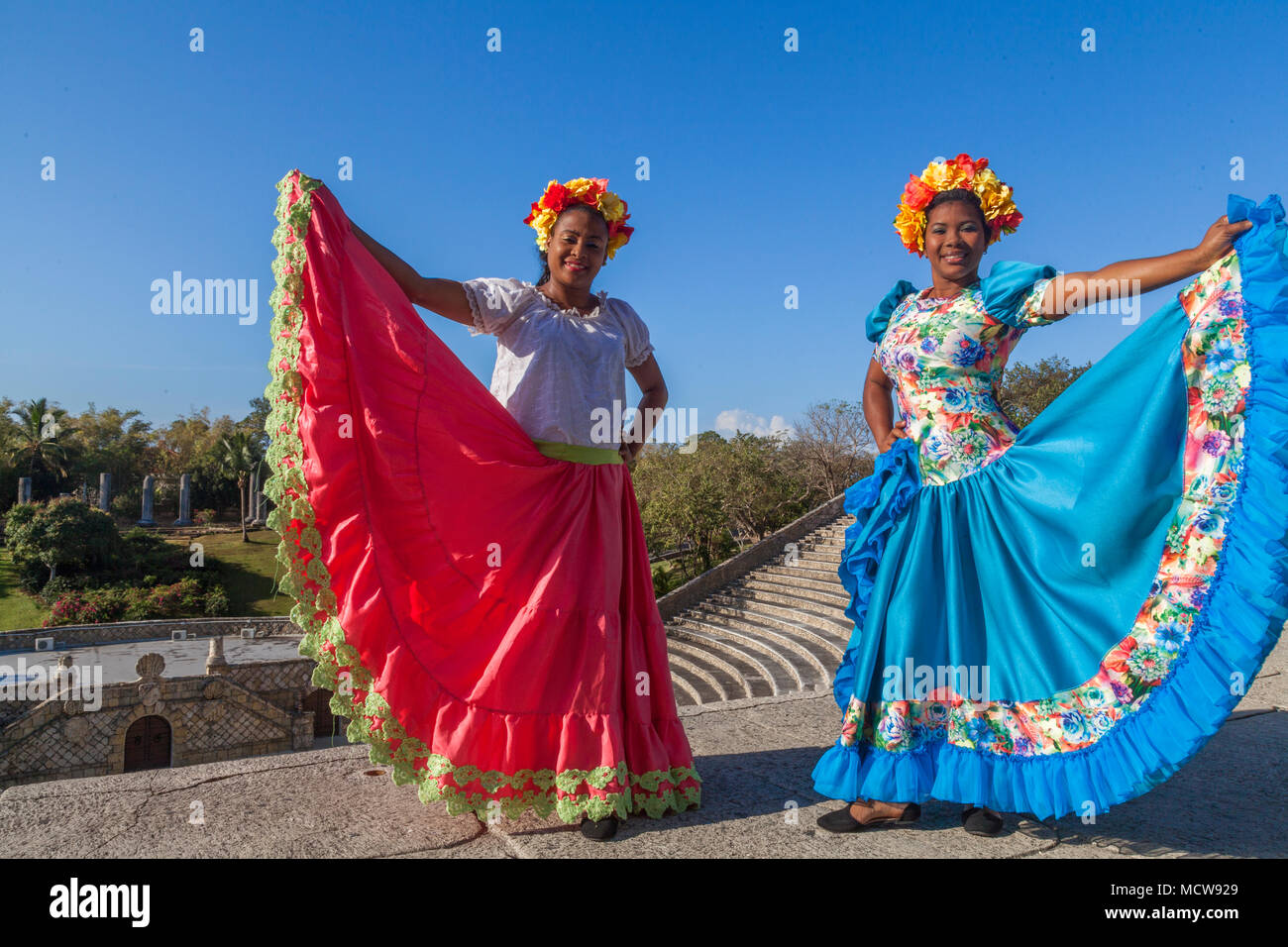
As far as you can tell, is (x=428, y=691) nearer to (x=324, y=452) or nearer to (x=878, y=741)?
(x=324, y=452)

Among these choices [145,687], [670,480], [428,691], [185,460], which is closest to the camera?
[428,691]

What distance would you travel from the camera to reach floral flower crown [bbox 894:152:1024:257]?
270 centimetres

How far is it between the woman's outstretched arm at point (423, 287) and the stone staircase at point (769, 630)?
8016 mm

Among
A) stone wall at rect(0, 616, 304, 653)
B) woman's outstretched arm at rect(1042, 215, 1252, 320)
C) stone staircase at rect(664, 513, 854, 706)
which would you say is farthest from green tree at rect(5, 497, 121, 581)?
woman's outstretched arm at rect(1042, 215, 1252, 320)

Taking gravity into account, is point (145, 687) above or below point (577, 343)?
below

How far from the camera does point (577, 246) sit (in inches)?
109

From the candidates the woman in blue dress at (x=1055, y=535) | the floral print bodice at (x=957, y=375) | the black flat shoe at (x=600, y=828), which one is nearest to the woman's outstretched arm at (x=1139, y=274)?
the woman in blue dress at (x=1055, y=535)

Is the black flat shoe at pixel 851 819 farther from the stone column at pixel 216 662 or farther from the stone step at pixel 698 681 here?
the stone column at pixel 216 662

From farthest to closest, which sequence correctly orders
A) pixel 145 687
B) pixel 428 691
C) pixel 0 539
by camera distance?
pixel 0 539 < pixel 145 687 < pixel 428 691

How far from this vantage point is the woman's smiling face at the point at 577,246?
9.11ft

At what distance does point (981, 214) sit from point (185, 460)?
48482 mm

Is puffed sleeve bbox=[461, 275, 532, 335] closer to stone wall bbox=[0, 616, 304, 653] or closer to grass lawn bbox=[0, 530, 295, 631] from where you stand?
stone wall bbox=[0, 616, 304, 653]

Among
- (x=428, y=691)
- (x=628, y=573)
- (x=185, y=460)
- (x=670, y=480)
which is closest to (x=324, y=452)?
(x=428, y=691)

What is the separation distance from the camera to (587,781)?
240cm
